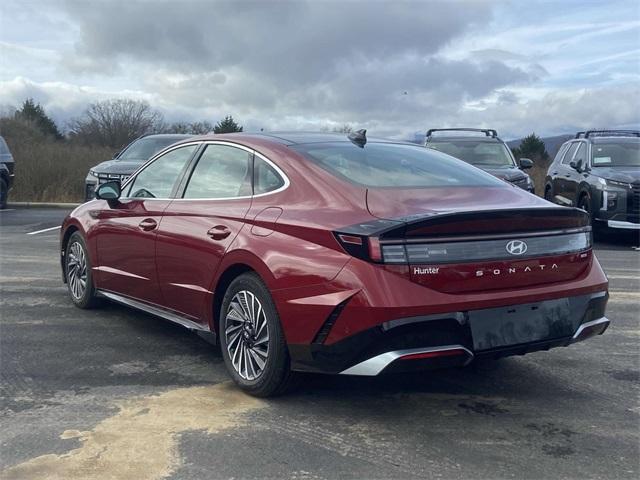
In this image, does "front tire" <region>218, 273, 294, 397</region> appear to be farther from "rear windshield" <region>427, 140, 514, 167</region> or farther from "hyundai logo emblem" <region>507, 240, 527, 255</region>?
"rear windshield" <region>427, 140, 514, 167</region>

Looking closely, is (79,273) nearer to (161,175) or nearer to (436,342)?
(161,175)

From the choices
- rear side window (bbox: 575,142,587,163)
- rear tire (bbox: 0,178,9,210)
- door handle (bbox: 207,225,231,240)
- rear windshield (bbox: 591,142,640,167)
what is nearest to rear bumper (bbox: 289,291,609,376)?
door handle (bbox: 207,225,231,240)

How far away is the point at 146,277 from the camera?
530cm

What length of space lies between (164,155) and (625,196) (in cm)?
843

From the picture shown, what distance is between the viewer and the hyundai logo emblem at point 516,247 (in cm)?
377

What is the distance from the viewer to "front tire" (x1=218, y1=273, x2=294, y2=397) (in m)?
3.96

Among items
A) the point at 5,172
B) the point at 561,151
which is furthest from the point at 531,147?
the point at 5,172

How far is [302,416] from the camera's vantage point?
12.9 feet

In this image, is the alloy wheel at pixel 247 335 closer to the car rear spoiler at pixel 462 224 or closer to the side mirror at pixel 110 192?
the car rear spoiler at pixel 462 224

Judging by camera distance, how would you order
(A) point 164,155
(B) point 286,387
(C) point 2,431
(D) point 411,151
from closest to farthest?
(C) point 2,431 → (B) point 286,387 → (D) point 411,151 → (A) point 164,155

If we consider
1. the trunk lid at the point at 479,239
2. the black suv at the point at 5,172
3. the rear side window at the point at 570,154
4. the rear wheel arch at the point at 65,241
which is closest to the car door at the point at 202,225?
the trunk lid at the point at 479,239

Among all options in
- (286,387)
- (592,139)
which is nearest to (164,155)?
(286,387)

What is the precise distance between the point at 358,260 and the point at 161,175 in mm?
2494

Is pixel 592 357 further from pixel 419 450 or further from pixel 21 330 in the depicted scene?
pixel 21 330
